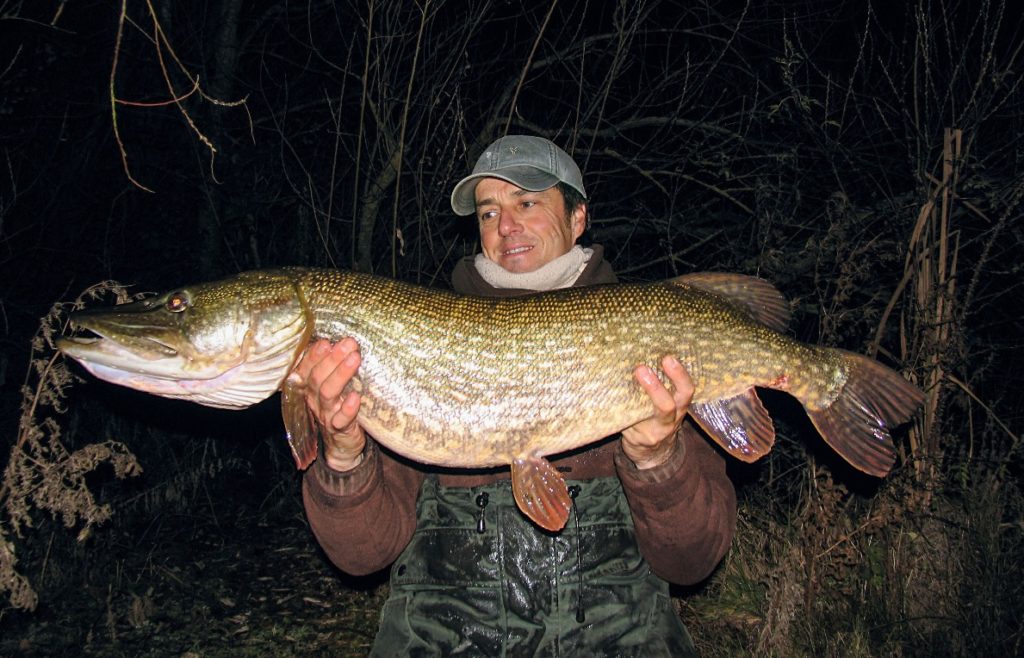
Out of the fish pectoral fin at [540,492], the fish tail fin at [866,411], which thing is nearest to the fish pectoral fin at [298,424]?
the fish pectoral fin at [540,492]

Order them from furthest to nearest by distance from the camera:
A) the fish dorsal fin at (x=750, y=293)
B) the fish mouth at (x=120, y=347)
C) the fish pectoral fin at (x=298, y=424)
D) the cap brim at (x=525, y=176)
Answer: the cap brim at (x=525, y=176) → the fish dorsal fin at (x=750, y=293) → the fish pectoral fin at (x=298, y=424) → the fish mouth at (x=120, y=347)

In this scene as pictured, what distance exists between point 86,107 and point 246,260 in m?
1.62

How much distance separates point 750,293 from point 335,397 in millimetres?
1544

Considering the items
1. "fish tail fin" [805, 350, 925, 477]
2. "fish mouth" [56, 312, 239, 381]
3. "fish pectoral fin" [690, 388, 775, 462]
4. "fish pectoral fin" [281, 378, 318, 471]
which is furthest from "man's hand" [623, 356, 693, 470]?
"fish mouth" [56, 312, 239, 381]

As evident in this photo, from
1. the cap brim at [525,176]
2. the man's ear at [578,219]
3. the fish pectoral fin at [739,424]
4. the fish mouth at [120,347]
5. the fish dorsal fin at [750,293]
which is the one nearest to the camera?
the fish mouth at [120,347]

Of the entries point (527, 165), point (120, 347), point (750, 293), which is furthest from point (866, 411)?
point (120, 347)

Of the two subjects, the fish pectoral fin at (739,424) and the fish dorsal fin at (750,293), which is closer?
the fish pectoral fin at (739,424)

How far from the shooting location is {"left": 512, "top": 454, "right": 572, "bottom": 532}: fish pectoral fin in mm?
2055

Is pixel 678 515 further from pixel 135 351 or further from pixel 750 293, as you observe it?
pixel 135 351

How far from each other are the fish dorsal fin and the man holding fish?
1.26 ft

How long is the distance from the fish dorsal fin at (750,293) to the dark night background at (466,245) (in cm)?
96

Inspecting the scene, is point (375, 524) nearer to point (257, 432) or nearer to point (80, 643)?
point (80, 643)

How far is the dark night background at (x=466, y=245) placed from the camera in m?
3.05

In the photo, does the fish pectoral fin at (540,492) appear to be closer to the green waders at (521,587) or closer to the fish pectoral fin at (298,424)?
the green waders at (521,587)
